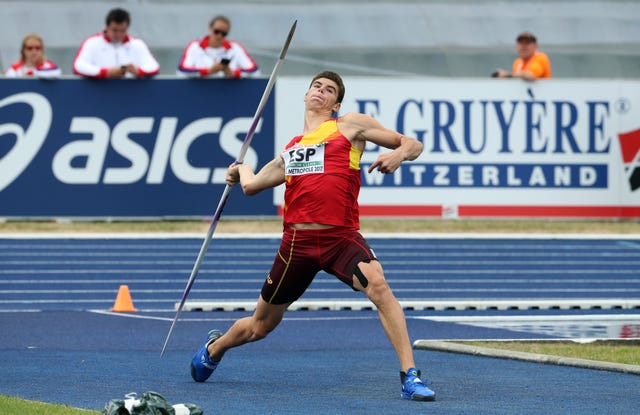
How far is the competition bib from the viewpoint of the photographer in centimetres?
847

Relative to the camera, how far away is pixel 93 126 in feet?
61.8

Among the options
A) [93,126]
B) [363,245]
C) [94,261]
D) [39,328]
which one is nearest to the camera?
[363,245]

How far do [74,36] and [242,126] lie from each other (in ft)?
19.3

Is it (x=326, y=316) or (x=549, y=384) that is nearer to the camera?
(x=549, y=384)

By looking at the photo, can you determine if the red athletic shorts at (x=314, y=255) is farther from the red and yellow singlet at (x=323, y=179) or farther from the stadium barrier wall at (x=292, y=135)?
the stadium barrier wall at (x=292, y=135)

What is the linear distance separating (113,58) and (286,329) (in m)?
8.03

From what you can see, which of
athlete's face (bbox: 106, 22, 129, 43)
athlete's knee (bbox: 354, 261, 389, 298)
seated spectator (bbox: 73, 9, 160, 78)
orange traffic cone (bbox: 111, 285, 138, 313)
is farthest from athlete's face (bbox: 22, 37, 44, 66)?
athlete's knee (bbox: 354, 261, 389, 298)

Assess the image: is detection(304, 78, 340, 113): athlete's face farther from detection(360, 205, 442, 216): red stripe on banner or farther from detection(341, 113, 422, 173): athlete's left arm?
detection(360, 205, 442, 216): red stripe on banner

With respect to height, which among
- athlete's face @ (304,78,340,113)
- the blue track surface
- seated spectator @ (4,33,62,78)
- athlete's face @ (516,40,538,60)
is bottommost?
the blue track surface

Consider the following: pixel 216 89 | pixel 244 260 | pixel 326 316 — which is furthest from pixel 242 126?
pixel 326 316

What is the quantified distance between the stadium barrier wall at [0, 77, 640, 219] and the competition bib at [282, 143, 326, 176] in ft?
33.2

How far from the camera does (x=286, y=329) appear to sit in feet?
38.3

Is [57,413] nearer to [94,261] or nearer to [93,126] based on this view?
[94,261]

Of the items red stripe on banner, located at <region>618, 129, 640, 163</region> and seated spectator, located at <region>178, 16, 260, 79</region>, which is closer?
seated spectator, located at <region>178, 16, 260, 79</region>
